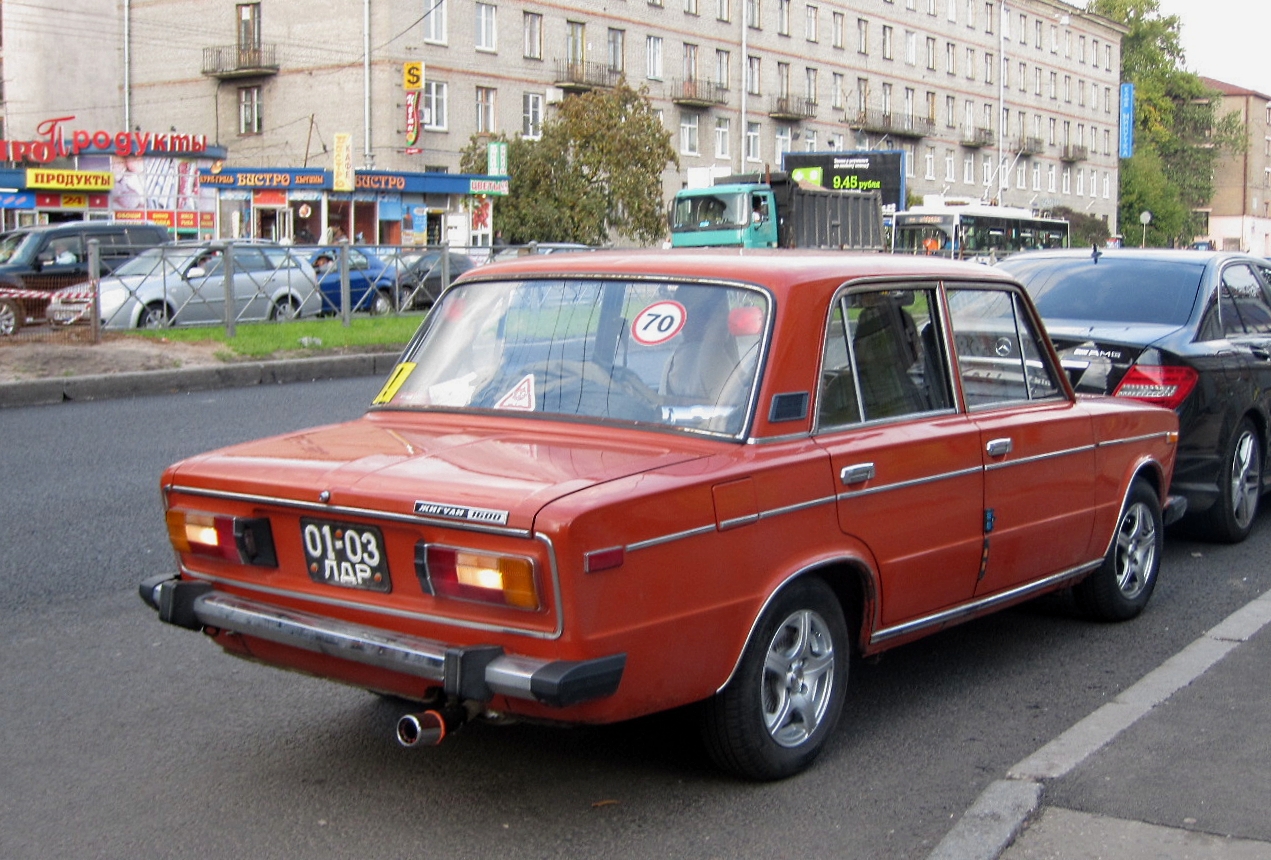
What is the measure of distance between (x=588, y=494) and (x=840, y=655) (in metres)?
1.25

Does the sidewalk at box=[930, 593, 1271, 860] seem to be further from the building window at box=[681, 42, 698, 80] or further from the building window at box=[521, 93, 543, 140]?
the building window at box=[681, 42, 698, 80]

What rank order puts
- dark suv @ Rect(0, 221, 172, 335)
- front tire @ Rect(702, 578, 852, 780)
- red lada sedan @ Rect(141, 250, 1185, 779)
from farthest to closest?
dark suv @ Rect(0, 221, 172, 335), front tire @ Rect(702, 578, 852, 780), red lada sedan @ Rect(141, 250, 1185, 779)

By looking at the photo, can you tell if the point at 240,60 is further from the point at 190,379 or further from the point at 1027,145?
the point at 1027,145

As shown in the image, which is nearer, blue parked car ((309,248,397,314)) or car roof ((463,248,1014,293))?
car roof ((463,248,1014,293))

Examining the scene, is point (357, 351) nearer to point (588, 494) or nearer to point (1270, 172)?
point (588, 494)

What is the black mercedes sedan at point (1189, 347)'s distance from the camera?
296 inches

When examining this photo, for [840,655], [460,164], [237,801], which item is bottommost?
[237,801]

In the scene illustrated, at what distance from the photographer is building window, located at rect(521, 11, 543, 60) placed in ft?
167

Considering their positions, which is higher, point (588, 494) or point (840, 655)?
point (588, 494)

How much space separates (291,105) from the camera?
162 feet

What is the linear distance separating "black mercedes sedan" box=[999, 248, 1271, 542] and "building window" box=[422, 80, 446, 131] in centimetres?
4075

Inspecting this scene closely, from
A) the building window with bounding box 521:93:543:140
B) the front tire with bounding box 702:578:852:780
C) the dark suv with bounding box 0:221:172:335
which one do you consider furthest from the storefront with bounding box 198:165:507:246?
the front tire with bounding box 702:578:852:780

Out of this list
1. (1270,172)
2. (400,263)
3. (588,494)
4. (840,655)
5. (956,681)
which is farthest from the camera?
(1270,172)

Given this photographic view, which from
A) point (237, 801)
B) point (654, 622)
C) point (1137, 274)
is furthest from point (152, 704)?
point (1137, 274)
